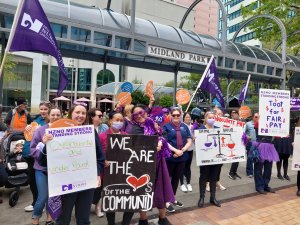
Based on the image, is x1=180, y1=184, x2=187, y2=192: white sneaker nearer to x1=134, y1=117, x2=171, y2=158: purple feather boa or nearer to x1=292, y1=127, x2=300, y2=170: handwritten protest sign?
x1=134, y1=117, x2=171, y2=158: purple feather boa

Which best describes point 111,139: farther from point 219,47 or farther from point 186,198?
point 219,47

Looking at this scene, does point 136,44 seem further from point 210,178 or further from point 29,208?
point 29,208

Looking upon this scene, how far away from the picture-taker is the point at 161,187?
4.44 m

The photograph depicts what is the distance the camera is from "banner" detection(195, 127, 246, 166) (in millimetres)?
5684

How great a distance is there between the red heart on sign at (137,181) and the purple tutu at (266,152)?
3.31 metres

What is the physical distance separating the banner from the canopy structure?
393 cm

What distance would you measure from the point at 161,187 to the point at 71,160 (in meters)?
1.52

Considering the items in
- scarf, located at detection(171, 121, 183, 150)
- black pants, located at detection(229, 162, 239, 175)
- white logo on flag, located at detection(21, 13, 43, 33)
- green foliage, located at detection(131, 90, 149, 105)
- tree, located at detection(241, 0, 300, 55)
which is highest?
tree, located at detection(241, 0, 300, 55)

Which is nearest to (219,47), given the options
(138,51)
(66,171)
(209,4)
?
(138,51)

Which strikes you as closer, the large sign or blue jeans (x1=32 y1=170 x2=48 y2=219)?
blue jeans (x1=32 y1=170 x2=48 y2=219)

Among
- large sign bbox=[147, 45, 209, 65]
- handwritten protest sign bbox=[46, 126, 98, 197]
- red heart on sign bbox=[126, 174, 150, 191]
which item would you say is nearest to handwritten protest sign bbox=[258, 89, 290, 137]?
red heart on sign bbox=[126, 174, 150, 191]

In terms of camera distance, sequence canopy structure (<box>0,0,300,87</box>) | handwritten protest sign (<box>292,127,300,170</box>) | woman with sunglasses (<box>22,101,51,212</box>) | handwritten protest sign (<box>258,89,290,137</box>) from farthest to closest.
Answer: canopy structure (<box>0,0,300,87</box>), handwritten protest sign (<box>292,127,300,170</box>), handwritten protest sign (<box>258,89,290,137</box>), woman with sunglasses (<box>22,101,51,212</box>)

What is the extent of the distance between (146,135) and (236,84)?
3170 centimetres

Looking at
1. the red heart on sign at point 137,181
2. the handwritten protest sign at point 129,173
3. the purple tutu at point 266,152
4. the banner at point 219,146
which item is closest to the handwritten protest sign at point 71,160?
the handwritten protest sign at point 129,173
